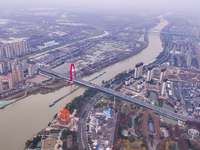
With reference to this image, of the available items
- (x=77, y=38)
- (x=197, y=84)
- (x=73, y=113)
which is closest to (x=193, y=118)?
(x=197, y=84)

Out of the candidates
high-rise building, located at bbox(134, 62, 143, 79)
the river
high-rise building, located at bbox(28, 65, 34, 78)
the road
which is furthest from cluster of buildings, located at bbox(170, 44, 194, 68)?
high-rise building, located at bbox(28, 65, 34, 78)

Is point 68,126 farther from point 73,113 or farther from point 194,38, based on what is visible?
point 194,38

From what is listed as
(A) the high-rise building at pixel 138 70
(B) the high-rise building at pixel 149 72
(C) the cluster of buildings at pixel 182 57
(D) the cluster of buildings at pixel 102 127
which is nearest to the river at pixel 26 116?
(D) the cluster of buildings at pixel 102 127

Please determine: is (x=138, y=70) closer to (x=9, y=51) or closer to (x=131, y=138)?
(x=131, y=138)

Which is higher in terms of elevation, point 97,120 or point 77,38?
point 77,38

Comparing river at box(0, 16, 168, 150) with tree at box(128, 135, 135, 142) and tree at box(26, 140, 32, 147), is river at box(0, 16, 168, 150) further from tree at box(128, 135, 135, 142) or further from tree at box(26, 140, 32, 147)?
tree at box(128, 135, 135, 142)

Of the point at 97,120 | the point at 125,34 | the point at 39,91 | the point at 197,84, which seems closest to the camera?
the point at 97,120

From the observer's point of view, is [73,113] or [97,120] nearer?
[97,120]
